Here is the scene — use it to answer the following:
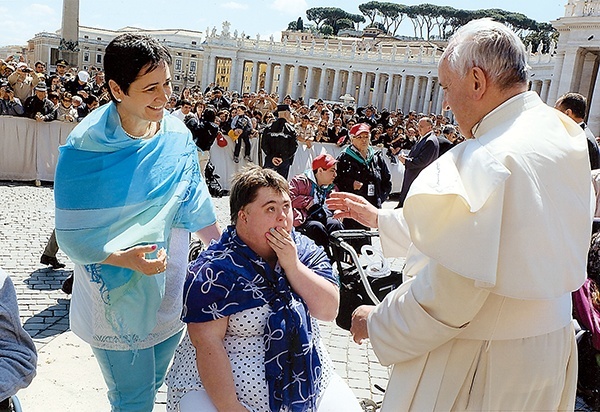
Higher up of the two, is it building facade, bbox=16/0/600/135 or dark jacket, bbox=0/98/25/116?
building facade, bbox=16/0/600/135

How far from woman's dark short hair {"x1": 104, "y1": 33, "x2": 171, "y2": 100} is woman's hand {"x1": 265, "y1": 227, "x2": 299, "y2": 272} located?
0.82m

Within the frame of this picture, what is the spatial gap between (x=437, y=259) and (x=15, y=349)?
1.38m

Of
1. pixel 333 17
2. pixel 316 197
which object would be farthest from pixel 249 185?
pixel 333 17

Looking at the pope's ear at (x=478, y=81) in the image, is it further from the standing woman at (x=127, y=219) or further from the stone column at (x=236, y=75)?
the stone column at (x=236, y=75)

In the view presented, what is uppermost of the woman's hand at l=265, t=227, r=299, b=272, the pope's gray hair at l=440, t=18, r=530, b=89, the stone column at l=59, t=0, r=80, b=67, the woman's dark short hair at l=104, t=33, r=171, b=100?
the stone column at l=59, t=0, r=80, b=67

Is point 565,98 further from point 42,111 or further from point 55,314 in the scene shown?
point 42,111

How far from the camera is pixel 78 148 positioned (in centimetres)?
221

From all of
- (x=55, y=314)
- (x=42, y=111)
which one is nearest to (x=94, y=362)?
(x=55, y=314)

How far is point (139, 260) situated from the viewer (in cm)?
213

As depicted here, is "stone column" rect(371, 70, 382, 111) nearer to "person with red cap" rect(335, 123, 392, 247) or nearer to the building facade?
the building facade

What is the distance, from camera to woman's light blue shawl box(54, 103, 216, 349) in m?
2.20

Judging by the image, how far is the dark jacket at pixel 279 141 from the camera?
31.2 ft

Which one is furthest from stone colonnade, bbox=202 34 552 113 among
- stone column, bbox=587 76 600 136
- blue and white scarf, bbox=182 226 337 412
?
blue and white scarf, bbox=182 226 337 412

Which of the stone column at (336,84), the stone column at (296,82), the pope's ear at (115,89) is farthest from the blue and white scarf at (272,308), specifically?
the stone column at (296,82)
